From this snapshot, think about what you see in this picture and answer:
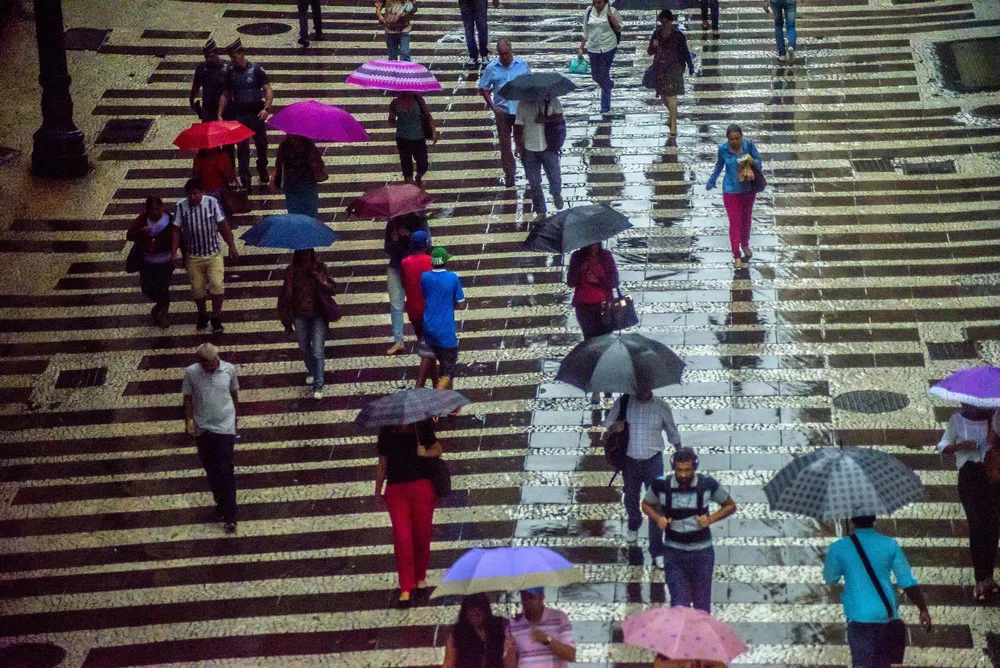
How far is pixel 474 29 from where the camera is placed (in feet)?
73.0

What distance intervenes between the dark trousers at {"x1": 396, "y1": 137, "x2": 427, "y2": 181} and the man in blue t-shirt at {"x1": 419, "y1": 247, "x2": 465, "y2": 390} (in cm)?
412

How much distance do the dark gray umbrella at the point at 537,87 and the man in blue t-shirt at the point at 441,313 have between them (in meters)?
3.56

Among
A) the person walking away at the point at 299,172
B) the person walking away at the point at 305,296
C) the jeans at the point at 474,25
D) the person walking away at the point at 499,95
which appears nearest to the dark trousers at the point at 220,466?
the person walking away at the point at 305,296

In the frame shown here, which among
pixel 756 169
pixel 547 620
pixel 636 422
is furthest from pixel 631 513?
pixel 756 169

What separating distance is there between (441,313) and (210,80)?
237 inches

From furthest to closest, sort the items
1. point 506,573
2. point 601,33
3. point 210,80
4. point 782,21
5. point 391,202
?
point 782,21 < point 601,33 < point 210,80 < point 391,202 < point 506,573

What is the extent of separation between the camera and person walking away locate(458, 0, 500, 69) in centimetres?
2158

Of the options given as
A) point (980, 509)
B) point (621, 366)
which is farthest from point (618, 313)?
point (980, 509)

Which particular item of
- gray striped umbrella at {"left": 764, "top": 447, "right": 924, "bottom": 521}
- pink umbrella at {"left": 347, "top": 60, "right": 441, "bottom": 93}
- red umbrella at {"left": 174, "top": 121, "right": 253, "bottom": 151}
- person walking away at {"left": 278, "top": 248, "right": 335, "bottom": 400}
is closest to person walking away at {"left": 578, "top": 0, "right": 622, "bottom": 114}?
pink umbrella at {"left": 347, "top": 60, "right": 441, "bottom": 93}

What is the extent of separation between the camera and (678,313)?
15.6 m

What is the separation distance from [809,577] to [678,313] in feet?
15.4

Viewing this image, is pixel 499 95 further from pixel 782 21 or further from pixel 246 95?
pixel 782 21

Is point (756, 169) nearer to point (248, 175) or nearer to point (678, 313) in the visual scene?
point (678, 313)

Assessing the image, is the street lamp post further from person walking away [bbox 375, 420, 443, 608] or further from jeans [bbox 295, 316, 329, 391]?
person walking away [bbox 375, 420, 443, 608]
